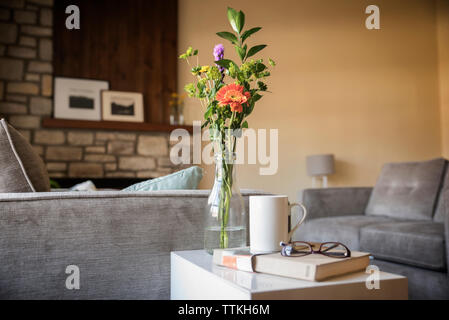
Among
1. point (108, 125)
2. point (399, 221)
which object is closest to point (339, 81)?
point (108, 125)

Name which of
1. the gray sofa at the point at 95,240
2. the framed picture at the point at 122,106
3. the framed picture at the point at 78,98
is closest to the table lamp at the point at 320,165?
the framed picture at the point at 122,106

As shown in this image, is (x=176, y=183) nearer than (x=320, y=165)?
Yes

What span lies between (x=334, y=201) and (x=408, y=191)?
1.77ft

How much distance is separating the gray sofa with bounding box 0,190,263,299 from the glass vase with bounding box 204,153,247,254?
135 mm

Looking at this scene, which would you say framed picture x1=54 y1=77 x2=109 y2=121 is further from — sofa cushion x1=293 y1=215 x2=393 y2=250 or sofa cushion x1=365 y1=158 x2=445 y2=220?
sofa cushion x1=365 y1=158 x2=445 y2=220

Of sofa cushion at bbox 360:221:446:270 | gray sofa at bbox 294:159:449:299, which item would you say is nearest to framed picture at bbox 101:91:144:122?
gray sofa at bbox 294:159:449:299

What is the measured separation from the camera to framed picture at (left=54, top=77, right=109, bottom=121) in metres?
4.19

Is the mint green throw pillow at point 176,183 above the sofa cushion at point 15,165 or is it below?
below

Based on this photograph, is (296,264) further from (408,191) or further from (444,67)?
(444,67)

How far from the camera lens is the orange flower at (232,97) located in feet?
3.22

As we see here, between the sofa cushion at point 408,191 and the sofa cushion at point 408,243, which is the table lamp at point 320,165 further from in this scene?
the sofa cushion at point 408,243

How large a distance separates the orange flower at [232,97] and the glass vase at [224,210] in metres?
0.13

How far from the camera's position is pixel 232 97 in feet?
3.24

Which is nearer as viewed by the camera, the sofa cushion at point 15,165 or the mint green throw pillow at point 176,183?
the sofa cushion at point 15,165
